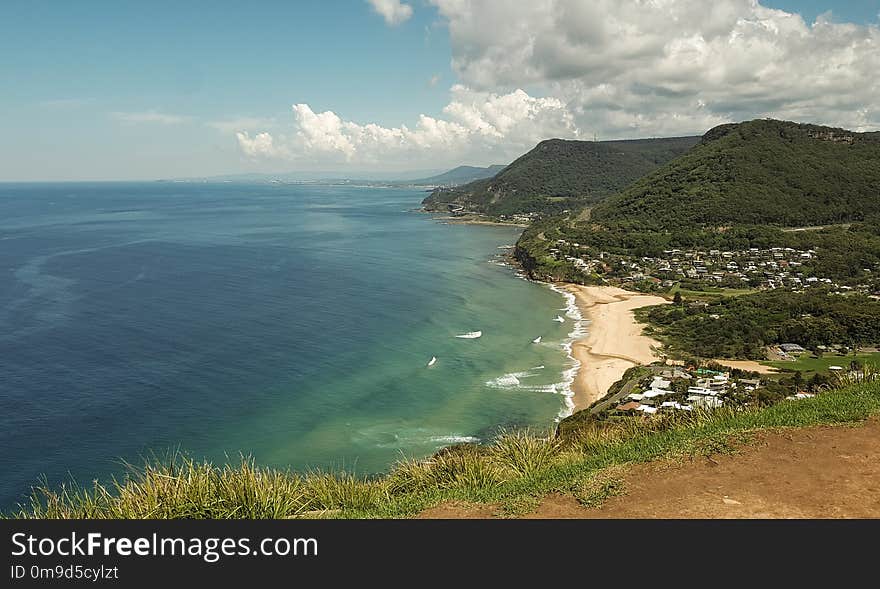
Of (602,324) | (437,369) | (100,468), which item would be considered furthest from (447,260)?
(100,468)

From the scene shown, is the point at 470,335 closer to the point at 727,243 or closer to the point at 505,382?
the point at 505,382

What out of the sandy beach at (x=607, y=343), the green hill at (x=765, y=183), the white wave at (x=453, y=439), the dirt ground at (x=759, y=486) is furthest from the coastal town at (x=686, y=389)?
the green hill at (x=765, y=183)

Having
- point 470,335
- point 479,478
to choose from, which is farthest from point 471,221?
point 479,478

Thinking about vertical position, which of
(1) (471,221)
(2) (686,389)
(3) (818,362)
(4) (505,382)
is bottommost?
(4) (505,382)

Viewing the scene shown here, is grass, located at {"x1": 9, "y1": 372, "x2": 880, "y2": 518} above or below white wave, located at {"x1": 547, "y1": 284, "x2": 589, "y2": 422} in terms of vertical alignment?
above

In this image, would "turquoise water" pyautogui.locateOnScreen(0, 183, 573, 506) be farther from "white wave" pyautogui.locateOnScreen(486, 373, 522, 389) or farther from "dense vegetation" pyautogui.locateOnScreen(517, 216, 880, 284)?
"dense vegetation" pyautogui.locateOnScreen(517, 216, 880, 284)

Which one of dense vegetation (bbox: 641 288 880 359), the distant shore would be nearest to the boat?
dense vegetation (bbox: 641 288 880 359)

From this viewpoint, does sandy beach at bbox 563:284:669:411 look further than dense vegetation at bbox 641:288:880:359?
No

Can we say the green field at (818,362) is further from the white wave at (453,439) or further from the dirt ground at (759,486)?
the dirt ground at (759,486)
